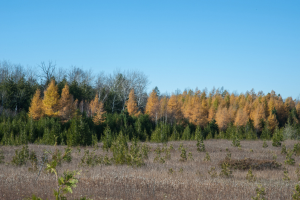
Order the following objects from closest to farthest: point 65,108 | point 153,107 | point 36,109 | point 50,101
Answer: point 36,109, point 50,101, point 65,108, point 153,107

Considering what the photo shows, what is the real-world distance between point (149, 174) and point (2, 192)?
15.2 ft

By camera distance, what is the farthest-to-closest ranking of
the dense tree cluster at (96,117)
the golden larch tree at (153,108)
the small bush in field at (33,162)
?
the golden larch tree at (153,108), the dense tree cluster at (96,117), the small bush in field at (33,162)

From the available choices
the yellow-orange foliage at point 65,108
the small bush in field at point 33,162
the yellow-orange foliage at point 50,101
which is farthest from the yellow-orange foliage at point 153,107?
the small bush in field at point 33,162

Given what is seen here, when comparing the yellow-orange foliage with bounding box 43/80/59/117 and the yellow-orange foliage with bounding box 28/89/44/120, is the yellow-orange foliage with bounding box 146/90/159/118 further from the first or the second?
the yellow-orange foliage with bounding box 28/89/44/120

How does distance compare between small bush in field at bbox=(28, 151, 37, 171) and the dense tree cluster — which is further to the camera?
the dense tree cluster

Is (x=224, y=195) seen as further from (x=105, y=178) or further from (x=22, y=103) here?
(x=22, y=103)

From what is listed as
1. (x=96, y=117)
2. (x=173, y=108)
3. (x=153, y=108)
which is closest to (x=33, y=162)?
(x=96, y=117)

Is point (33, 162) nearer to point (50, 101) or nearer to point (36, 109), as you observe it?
point (50, 101)

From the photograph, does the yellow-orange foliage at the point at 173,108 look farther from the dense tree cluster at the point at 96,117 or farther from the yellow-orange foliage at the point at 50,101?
the yellow-orange foliage at the point at 50,101

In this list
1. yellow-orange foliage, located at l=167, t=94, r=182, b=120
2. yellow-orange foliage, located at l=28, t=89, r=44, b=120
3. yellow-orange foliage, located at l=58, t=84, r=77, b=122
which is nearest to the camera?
yellow-orange foliage, located at l=28, t=89, r=44, b=120

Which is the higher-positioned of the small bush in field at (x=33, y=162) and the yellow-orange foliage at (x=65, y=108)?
the yellow-orange foliage at (x=65, y=108)

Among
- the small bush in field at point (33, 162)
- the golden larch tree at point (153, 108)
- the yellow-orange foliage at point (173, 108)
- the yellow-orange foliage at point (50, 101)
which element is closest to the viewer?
the small bush in field at point (33, 162)

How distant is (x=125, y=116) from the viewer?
37.0 metres

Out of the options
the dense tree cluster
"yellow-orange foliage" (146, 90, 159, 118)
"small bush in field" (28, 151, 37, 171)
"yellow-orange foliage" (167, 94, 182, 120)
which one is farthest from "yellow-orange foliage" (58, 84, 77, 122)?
"small bush in field" (28, 151, 37, 171)
